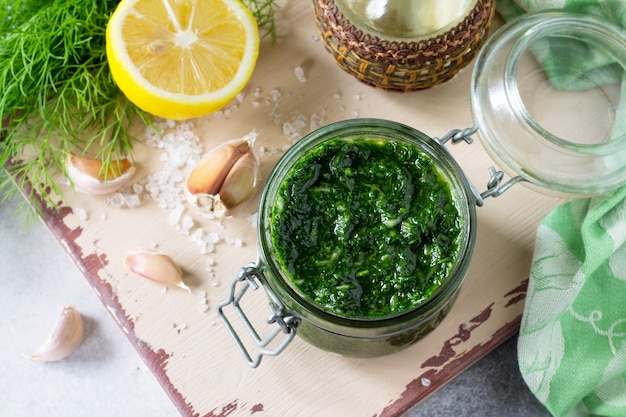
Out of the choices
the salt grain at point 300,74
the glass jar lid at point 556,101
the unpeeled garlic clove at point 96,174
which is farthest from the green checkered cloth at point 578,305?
the unpeeled garlic clove at point 96,174

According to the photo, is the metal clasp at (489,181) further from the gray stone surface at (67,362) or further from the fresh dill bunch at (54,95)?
the fresh dill bunch at (54,95)

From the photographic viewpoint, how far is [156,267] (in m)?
1.26

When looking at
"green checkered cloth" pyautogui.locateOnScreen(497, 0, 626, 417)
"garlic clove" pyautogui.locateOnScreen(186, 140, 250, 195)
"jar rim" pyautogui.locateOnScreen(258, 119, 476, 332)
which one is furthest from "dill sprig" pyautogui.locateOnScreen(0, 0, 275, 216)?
"green checkered cloth" pyautogui.locateOnScreen(497, 0, 626, 417)

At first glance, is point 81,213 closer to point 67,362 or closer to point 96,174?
point 96,174

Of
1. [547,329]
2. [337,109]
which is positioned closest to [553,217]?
[547,329]

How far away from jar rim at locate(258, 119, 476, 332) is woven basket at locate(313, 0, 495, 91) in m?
0.16

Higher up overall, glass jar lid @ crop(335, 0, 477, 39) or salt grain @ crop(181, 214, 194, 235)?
glass jar lid @ crop(335, 0, 477, 39)

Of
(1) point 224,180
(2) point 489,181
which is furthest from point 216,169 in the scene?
(2) point 489,181

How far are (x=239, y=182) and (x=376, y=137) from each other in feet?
0.91

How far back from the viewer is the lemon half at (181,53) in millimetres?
1247

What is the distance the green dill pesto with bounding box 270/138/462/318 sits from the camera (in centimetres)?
104

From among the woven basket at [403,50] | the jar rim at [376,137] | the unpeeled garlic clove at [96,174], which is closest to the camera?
the jar rim at [376,137]

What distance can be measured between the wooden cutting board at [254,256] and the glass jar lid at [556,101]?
0.10 m

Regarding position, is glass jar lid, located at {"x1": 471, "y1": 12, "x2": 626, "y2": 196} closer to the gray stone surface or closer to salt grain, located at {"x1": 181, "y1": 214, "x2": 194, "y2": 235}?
the gray stone surface
